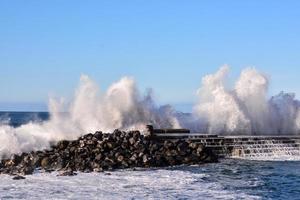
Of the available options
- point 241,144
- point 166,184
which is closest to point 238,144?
point 241,144

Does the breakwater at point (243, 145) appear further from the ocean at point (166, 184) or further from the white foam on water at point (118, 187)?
the white foam on water at point (118, 187)

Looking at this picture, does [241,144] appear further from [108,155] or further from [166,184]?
[166,184]

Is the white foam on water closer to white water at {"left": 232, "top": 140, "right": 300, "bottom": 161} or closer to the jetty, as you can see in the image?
the jetty

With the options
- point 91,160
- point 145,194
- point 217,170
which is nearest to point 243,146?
point 217,170

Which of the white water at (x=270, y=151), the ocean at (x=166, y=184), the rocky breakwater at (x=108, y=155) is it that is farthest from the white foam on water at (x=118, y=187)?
the white water at (x=270, y=151)

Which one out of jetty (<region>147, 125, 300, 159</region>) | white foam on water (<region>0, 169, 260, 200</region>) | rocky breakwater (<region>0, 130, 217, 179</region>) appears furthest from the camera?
jetty (<region>147, 125, 300, 159</region>)

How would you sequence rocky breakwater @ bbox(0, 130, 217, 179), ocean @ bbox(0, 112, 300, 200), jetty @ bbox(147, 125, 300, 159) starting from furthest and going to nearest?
jetty @ bbox(147, 125, 300, 159) < rocky breakwater @ bbox(0, 130, 217, 179) < ocean @ bbox(0, 112, 300, 200)

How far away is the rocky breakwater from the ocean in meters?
0.89

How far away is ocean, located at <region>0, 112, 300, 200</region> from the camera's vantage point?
1777 cm

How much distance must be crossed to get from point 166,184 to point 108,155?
17.8 ft

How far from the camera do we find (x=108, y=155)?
24828 mm

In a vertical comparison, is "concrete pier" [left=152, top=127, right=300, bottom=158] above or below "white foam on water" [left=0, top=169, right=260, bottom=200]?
above

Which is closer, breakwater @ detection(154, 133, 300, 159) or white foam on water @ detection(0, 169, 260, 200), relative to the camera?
white foam on water @ detection(0, 169, 260, 200)

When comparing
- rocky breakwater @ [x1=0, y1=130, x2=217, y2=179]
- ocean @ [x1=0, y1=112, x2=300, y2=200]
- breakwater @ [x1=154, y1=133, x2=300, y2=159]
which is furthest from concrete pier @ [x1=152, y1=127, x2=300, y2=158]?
ocean @ [x1=0, y1=112, x2=300, y2=200]
